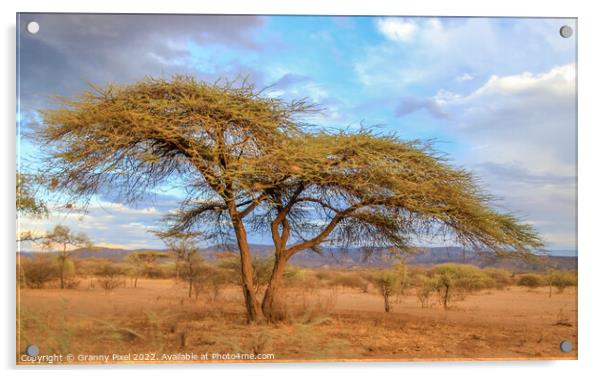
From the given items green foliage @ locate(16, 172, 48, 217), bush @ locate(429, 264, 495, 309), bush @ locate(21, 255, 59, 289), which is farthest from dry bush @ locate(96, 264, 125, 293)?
bush @ locate(429, 264, 495, 309)

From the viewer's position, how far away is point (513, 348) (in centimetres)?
774

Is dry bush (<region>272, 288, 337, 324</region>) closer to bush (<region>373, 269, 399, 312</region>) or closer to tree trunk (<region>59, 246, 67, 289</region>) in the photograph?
bush (<region>373, 269, 399, 312</region>)

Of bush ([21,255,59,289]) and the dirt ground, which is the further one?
bush ([21,255,59,289])

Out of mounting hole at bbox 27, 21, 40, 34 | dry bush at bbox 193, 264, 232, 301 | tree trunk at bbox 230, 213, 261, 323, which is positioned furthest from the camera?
dry bush at bbox 193, 264, 232, 301

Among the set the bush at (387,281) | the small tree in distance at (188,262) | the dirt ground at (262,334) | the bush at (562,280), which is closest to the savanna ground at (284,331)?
the dirt ground at (262,334)

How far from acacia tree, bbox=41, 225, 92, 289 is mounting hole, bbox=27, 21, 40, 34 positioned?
3120 mm

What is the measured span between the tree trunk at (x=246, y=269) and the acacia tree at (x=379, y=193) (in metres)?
0.20

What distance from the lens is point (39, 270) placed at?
28.8 feet

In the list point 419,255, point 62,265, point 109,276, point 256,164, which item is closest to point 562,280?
point 419,255

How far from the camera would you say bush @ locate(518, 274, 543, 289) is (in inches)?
474

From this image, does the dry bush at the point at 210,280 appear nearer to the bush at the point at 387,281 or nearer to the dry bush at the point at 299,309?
the dry bush at the point at 299,309

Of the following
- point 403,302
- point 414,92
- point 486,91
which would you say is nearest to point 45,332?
point 414,92

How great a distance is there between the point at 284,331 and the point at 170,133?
136 inches
